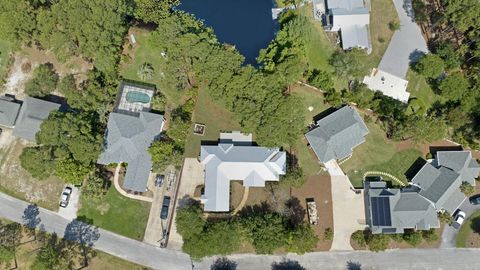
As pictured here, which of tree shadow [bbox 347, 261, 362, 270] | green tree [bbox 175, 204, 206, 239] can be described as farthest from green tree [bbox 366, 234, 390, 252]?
green tree [bbox 175, 204, 206, 239]

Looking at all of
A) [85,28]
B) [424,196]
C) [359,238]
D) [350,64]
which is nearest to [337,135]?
[350,64]

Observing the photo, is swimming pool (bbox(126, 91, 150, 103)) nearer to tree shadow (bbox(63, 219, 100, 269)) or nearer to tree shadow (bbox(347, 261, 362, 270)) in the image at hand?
A: tree shadow (bbox(63, 219, 100, 269))

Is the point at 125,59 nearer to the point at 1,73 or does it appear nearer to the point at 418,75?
the point at 1,73

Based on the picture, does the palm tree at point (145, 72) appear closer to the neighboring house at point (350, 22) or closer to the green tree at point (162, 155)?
the green tree at point (162, 155)

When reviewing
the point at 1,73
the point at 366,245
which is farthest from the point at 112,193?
the point at 366,245

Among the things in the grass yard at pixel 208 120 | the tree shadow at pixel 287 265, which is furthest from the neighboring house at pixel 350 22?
the tree shadow at pixel 287 265

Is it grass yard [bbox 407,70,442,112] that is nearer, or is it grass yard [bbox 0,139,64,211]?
grass yard [bbox 0,139,64,211]
